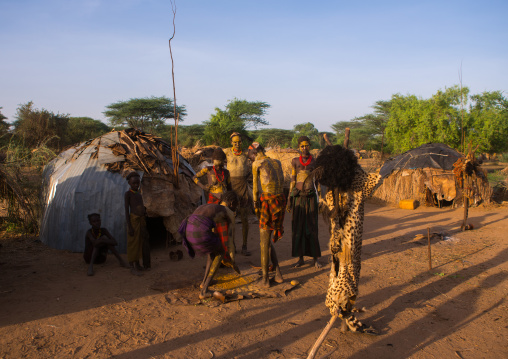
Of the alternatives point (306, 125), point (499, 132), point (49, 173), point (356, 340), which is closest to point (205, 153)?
point (49, 173)

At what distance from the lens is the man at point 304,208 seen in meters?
5.39

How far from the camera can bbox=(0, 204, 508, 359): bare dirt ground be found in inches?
127

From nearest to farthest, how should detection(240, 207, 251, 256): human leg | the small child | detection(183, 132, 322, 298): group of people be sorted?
detection(183, 132, 322, 298): group of people < the small child < detection(240, 207, 251, 256): human leg

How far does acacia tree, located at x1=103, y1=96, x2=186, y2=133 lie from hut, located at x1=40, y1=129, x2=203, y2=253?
67.7ft

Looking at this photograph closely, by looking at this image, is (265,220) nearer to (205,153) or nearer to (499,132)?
(205,153)

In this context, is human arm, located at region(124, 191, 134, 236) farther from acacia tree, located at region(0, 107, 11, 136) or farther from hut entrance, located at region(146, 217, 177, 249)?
acacia tree, located at region(0, 107, 11, 136)

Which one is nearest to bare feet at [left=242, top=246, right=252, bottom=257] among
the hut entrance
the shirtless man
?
the hut entrance

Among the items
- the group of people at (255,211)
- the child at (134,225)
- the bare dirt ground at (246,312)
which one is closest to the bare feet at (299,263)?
the group of people at (255,211)

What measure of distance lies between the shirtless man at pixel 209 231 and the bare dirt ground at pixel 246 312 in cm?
55

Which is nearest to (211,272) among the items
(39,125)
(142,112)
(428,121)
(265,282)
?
(265,282)

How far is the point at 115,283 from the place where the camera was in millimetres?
4953

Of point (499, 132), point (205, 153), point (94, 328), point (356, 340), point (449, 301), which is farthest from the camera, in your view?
point (499, 132)

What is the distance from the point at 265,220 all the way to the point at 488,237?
5.71 metres

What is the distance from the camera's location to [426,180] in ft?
39.7
